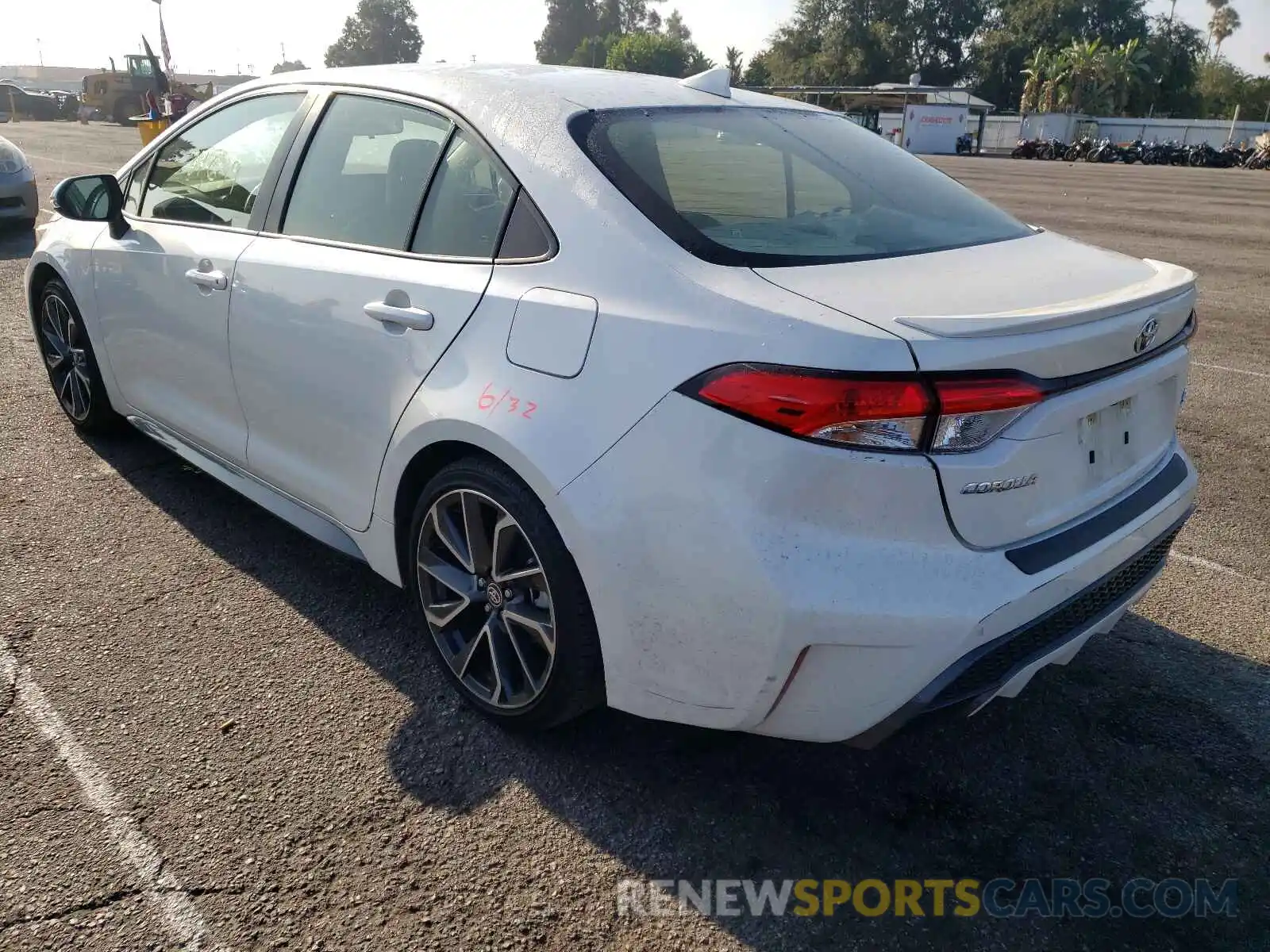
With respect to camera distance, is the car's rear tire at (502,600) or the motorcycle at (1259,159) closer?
the car's rear tire at (502,600)

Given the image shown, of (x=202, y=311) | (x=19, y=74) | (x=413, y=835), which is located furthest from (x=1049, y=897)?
(x=19, y=74)

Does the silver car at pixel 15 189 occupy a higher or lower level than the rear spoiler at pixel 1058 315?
lower

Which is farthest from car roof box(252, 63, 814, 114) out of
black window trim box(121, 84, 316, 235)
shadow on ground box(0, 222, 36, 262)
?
shadow on ground box(0, 222, 36, 262)

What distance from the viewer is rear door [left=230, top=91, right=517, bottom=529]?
264 cm

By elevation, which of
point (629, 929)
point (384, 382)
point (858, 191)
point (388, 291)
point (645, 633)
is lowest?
point (629, 929)

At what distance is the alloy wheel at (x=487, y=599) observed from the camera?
2.53 metres

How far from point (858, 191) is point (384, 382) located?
146 cm

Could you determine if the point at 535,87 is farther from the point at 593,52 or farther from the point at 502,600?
the point at 593,52

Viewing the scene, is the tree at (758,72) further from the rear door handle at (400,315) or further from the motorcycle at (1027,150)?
the rear door handle at (400,315)

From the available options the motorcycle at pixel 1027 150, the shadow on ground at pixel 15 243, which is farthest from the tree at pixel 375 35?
the shadow on ground at pixel 15 243

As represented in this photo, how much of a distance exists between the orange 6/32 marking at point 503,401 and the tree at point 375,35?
141m

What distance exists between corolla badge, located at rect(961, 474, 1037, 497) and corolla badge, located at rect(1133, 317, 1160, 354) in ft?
1.55

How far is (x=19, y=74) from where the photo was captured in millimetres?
132625

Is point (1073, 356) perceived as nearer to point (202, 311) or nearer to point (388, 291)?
point (388, 291)
